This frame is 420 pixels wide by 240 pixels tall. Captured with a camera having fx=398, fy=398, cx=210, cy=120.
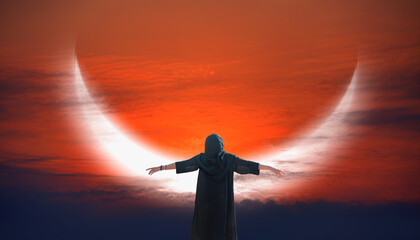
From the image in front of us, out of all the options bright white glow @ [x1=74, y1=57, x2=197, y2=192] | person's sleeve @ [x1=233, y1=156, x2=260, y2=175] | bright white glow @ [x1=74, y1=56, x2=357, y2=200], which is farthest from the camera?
bright white glow @ [x1=74, y1=57, x2=197, y2=192]

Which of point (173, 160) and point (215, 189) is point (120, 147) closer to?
point (173, 160)

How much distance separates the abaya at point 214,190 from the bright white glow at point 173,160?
1.61m

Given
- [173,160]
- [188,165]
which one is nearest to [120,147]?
[173,160]

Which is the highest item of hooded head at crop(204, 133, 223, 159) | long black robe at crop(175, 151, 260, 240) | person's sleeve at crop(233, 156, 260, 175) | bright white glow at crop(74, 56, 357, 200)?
bright white glow at crop(74, 56, 357, 200)

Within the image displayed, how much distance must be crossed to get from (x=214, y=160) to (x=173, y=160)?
1.83 m

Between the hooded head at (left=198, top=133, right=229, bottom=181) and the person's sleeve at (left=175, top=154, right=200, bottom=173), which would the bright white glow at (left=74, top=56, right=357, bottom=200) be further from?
the hooded head at (left=198, top=133, right=229, bottom=181)

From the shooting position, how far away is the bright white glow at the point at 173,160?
5.21 m

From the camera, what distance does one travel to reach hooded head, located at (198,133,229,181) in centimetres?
358

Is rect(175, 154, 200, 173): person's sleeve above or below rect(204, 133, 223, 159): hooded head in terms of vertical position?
below

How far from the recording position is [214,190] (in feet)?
12.0

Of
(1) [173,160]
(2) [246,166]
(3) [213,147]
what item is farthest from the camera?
(1) [173,160]

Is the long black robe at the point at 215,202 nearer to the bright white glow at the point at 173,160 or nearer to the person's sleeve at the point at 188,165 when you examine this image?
the person's sleeve at the point at 188,165

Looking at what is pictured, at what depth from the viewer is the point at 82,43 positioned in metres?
5.46

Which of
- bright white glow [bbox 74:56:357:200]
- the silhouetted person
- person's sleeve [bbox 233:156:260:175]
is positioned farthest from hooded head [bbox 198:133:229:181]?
bright white glow [bbox 74:56:357:200]
